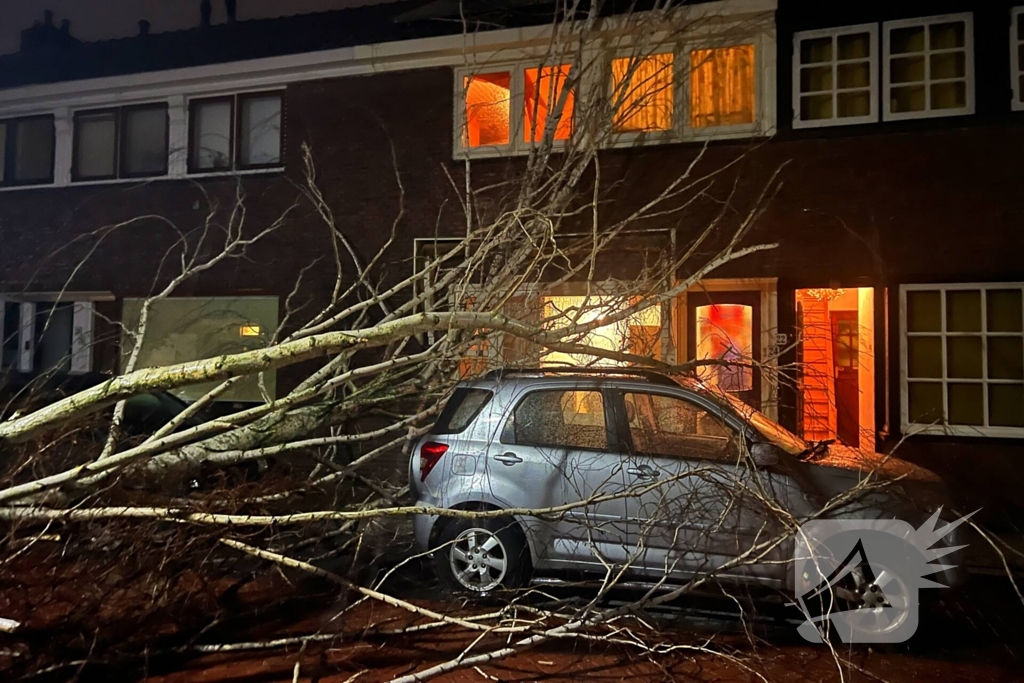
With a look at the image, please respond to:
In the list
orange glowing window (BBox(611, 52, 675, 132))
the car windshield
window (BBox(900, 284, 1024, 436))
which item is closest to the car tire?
the car windshield

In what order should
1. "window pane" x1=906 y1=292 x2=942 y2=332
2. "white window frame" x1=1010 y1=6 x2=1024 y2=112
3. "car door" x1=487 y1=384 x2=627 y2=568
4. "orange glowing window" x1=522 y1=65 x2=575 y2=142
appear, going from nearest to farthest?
1. "car door" x1=487 y1=384 x2=627 y2=568
2. "white window frame" x1=1010 y1=6 x2=1024 y2=112
3. "window pane" x1=906 y1=292 x2=942 y2=332
4. "orange glowing window" x1=522 y1=65 x2=575 y2=142

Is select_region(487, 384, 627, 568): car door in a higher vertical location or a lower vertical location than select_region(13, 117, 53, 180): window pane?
lower

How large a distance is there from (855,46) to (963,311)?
3.06 meters

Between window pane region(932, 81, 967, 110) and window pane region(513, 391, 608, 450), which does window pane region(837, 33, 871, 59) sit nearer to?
window pane region(932, 81, 967, 110)

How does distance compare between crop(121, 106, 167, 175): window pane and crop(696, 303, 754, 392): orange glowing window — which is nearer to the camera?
crop(696, 303, 754, 392): orange glowing window

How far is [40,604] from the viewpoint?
156 inches

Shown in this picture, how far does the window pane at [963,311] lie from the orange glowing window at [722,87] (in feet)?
9.26

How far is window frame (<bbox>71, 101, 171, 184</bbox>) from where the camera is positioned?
1035cm

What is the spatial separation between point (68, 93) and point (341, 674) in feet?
34.2

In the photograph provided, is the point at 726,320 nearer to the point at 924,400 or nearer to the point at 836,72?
the point at 924,400

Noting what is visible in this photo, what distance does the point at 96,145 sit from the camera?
1080 cm

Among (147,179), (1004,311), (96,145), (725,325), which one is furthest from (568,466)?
(96,145)

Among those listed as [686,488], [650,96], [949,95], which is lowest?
[686,488]

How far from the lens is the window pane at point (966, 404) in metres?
7.27
